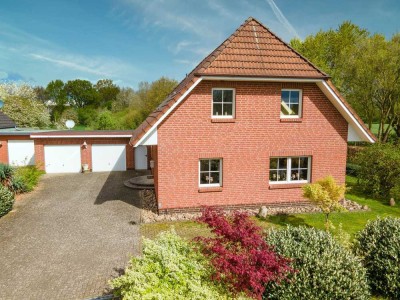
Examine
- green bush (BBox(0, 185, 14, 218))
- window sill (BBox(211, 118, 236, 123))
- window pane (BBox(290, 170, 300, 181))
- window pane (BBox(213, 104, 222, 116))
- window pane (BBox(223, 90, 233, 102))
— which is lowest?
green bush (BBox(0, 185, 14, 218))

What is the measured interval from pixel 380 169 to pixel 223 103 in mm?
10384

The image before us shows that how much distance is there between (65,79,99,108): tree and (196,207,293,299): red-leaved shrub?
260ft

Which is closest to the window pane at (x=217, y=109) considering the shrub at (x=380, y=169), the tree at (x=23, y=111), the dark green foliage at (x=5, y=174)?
the shrub at (x=380, y=169)

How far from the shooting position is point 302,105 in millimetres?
13594

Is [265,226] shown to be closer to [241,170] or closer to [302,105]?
[241,170]

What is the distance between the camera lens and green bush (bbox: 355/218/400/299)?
7316 millimetres

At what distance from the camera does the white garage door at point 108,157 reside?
79.6 feet

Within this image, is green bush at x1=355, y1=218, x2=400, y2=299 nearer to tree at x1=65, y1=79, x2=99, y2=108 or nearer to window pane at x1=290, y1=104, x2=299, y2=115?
window pane at x1=290, y1=104, x2=299, y2=115

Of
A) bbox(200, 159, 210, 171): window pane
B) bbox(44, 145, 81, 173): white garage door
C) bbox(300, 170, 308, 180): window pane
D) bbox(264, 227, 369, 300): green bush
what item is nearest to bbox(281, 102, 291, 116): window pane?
bbox(300, 170, 308, 180): window pane

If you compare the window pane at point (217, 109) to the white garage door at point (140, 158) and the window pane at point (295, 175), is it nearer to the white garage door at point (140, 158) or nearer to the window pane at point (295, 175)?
the window pane at point (295, 175)

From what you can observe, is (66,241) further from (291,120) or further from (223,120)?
(291,120)

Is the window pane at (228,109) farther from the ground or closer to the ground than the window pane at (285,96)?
closer to the ground

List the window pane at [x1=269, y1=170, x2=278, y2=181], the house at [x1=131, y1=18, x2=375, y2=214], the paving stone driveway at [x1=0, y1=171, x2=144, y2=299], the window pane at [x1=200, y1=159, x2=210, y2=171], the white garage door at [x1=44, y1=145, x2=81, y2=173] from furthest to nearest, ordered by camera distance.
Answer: the white garage door at [x1=44, y1=145, x2=81, y2=173]
the window pane at [x1=269, y1=170, x2=278, y2=181]
the window pane at [x1=200, y1=159, x2=210, y2=171]
the house at [x1=131, y1=18, x2=375, y2=214]
the paving stone driveway at [x1=0, y1=171, x2=144, y2=299]

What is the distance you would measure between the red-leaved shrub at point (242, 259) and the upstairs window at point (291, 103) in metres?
8.34
